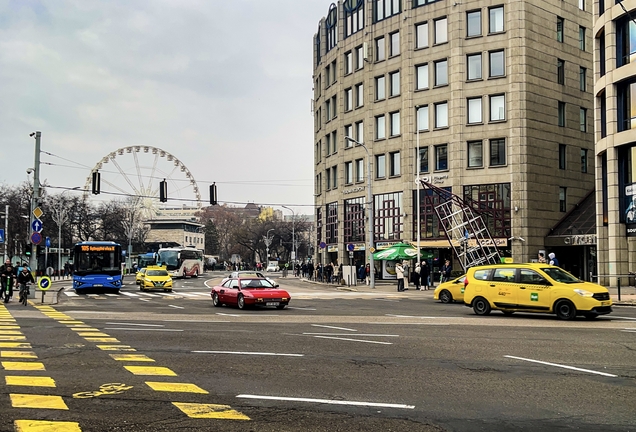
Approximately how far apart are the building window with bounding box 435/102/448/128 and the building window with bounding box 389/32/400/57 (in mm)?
6497

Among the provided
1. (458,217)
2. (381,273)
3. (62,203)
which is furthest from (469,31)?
(62,203)

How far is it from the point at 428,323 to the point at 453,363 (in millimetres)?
7479

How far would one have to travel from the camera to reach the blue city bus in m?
38.6

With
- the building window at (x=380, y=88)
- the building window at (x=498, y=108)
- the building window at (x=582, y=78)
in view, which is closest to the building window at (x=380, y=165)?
the building window at (x=380, y=88)

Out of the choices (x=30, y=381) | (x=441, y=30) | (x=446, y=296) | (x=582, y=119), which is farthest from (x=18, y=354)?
(x=582, y=119)

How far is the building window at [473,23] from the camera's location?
52.5m

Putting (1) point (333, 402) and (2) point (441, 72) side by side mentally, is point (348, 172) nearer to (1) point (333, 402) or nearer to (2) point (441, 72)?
(2) point (441, 72)

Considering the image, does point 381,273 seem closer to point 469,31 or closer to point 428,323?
point 469,31

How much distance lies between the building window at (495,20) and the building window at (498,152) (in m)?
8.64

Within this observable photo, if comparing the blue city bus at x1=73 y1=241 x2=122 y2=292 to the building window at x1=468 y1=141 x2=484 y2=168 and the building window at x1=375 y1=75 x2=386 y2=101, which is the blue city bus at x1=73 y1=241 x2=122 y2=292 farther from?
the building window at x1=375 y1=75 x2=386 y2=101

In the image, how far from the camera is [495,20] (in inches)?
2041

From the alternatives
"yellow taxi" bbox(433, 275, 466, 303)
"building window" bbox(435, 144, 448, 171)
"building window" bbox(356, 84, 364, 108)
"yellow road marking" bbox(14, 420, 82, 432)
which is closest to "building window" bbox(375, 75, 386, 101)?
"building window" bbox(356, 84, 364, 108)

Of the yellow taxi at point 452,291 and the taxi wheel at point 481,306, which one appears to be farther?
the yellow taxi at point 452,291

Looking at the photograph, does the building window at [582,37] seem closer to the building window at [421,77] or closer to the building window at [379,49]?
the building window at [421,77]
